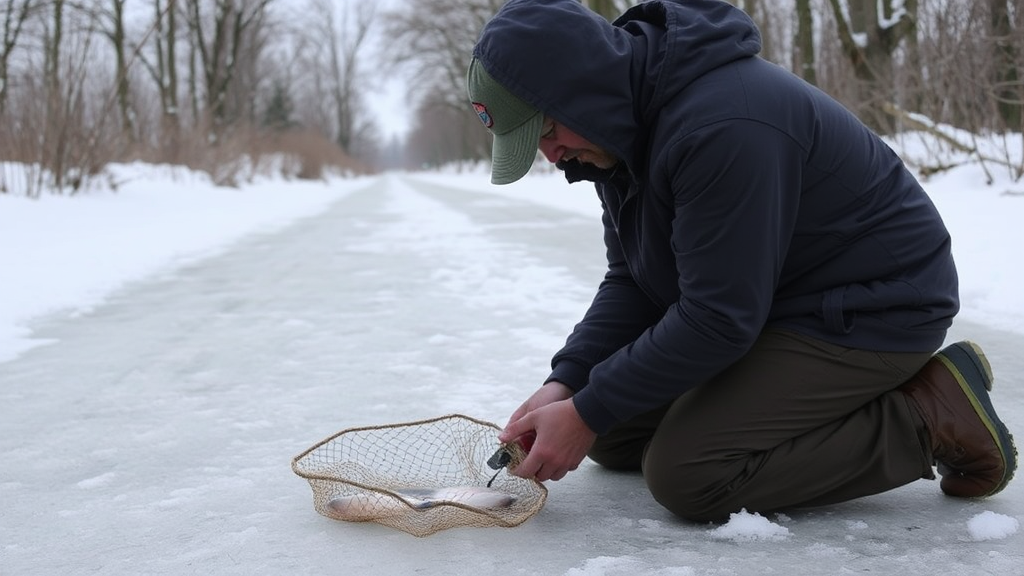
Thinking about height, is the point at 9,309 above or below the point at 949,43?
below

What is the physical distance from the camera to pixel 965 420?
195 centimetres

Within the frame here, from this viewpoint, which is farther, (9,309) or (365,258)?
(365,258)

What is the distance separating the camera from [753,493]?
1.94 metres

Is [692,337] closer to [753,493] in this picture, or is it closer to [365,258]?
[753,493]

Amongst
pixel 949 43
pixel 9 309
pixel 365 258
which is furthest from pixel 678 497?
pixel 949 43

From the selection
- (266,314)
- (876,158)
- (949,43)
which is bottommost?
(266,314)

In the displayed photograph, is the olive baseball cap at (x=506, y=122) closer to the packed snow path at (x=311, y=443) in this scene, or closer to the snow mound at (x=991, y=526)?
the packed snow path at (x=311, y=443)

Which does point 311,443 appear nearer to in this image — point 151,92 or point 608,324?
point 608,324

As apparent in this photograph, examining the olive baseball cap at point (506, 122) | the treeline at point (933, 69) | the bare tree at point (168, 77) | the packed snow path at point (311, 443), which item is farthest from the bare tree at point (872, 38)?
the bare tree at point (168, 77)

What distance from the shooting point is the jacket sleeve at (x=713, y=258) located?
5.56 feet

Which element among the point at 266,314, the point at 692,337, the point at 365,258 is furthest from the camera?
the point at 365,258

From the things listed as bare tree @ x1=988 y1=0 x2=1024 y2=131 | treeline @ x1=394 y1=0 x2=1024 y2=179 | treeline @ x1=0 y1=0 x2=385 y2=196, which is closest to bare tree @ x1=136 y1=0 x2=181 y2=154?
treeline @ x1=0 y1=0 x2=385 y2=196

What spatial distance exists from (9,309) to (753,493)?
419cm

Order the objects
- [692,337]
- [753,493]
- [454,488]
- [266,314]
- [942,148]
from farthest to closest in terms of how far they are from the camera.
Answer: [942,148], [266,314], [454,488], [753,493], [692,337]
